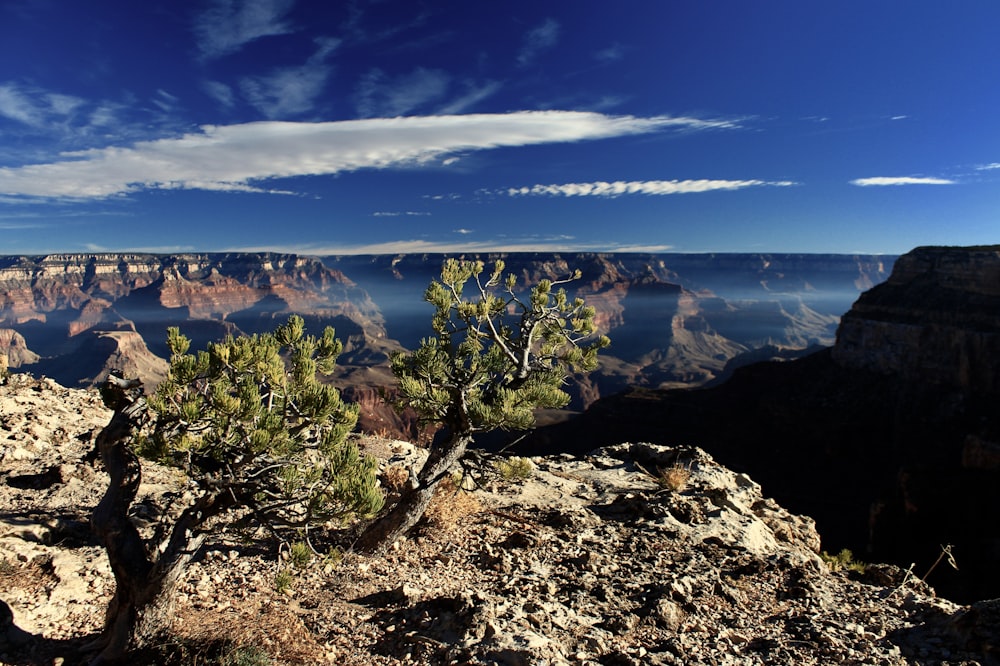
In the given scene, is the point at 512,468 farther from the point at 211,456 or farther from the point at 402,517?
the point at 211,456

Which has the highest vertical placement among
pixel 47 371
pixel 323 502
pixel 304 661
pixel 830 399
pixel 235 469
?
pixel 235 469

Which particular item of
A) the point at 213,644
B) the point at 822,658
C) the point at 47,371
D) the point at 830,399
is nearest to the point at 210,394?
the point at 213,644

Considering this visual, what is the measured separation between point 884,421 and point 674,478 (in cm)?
6180

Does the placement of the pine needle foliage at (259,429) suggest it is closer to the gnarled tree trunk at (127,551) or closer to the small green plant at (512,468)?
the gnarled tree trunk at (127,551)

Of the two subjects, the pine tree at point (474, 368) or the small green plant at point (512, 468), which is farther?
the small green plant at point (512, 468)

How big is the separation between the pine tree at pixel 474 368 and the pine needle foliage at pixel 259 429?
3058mm

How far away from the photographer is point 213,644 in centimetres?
672

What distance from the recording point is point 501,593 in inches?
355

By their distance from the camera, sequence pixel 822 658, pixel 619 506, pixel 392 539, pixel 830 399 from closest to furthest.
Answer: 1. pixel 822 658
2. pixel 392 539
3. pixel 619 506
4. pixel 830 399

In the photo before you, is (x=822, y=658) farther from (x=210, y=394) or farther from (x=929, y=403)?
(x=929, y=403)

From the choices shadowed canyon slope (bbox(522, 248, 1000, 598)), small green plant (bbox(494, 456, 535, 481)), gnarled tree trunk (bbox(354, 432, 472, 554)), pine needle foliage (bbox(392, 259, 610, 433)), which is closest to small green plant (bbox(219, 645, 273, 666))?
gnarled tree trunk (bbox(354, 432, 472, 554))

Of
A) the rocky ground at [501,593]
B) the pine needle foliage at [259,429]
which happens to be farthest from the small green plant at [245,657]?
the pine needle foliage at [259,429]

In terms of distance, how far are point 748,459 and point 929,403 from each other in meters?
24.1

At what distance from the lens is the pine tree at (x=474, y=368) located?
10.7 m
